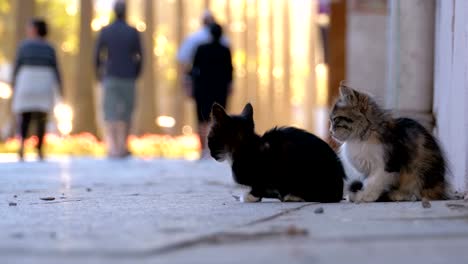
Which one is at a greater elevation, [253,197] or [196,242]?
[196,242]

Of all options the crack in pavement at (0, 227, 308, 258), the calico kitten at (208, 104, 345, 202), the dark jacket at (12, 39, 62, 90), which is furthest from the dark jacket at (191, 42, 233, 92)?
the crack in pavement at (0, 227, 308, 258)

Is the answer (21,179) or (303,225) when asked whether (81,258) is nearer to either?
(303,225)

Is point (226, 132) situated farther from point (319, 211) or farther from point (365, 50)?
point (365, 50)

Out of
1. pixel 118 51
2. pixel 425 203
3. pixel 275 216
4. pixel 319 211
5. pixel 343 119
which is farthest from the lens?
pixel 118 51

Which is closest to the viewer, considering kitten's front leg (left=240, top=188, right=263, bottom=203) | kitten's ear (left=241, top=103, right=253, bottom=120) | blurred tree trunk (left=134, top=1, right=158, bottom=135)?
kitten's front leg (left=240, top=188, right=263, bottom=203)

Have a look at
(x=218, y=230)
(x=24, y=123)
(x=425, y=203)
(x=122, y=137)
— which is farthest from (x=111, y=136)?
(x=218, y=230)

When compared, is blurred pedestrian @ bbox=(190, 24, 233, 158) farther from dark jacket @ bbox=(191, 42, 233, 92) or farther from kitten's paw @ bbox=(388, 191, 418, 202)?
kitten's paw @ bbox=(388, 191, 418, 202)

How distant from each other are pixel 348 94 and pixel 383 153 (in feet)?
1.50

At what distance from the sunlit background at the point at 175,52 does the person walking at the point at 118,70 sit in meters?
7.86

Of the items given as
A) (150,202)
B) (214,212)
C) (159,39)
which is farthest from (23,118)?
(159,39)

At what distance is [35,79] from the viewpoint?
1667 centimetres

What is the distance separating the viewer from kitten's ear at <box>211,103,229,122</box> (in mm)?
7219

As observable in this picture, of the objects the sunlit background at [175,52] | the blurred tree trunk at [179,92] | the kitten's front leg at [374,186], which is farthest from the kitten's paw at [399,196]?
the blurred tree trunk at [179,92]

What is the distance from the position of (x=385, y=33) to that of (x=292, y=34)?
42655 millimetres
